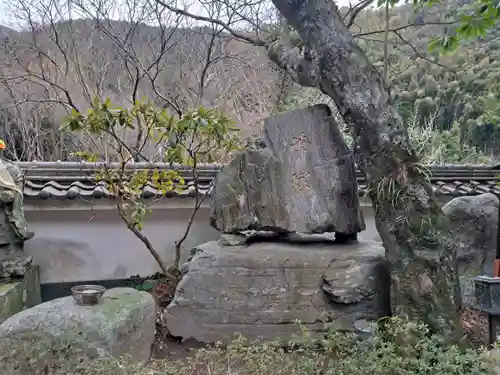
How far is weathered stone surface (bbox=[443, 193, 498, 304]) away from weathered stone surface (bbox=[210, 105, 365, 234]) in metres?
1.90

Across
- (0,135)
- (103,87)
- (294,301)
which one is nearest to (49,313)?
(294,301)

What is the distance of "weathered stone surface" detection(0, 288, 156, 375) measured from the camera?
2230mm

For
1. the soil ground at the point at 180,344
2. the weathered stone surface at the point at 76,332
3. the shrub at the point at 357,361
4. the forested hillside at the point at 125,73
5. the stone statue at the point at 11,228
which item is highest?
the forested hillside at the point at 125,73

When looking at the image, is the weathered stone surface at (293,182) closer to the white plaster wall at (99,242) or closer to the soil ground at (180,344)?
the soil ground at (180,344)

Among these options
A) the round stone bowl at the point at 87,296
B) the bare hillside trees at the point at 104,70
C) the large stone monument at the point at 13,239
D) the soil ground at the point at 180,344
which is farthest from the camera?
the bare hillside trees at the point at 104,70

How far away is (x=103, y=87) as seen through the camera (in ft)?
→ 30.2

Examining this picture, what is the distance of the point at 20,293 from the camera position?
14.3 feet

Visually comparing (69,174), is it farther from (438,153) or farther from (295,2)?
(438,153)

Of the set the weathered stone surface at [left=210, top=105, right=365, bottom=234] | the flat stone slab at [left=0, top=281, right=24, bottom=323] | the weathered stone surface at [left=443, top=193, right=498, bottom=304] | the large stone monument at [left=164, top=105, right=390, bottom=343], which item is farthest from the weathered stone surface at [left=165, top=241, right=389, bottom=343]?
the weathered stone surface at [left=443, top=193, right=498, bottom=304]

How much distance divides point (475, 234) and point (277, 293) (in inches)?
112

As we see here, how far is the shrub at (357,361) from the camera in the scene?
95.9 inches

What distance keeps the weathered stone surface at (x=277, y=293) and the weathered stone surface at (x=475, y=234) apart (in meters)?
1.93

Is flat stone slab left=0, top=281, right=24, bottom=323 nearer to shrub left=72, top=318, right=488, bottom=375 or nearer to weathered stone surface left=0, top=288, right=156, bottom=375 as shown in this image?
weathered stone surface left=0, top=288, right=156, bottom=375

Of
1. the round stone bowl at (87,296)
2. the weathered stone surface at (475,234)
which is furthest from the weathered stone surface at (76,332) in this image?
the weathered stone surface at (475,234)
